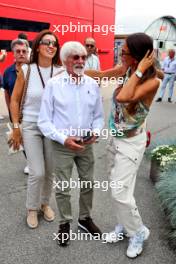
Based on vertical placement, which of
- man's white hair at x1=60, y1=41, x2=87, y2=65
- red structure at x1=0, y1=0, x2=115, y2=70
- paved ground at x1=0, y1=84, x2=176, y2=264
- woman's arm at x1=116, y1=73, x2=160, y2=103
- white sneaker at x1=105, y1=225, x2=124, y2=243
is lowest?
paved ground at x1=0, y1=84, x2=176, y2=264

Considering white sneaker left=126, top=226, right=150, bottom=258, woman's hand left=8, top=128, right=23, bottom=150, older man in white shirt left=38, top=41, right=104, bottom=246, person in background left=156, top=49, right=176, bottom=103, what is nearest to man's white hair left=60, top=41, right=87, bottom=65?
older man in white shirt left=38, top=41, right=104, bottom=246

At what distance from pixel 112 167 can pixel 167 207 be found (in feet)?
3.09

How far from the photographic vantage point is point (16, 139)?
3271mm

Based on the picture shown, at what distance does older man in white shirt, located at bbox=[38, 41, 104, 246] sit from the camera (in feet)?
9.27

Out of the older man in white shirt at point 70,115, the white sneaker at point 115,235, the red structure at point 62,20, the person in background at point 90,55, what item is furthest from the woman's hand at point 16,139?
the red structure at point 62,20

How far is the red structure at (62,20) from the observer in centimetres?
1170

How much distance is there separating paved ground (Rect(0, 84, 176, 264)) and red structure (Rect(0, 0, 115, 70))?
8184mm

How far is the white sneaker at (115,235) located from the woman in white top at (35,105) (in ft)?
2.67

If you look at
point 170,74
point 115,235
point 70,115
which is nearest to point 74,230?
point 115,235

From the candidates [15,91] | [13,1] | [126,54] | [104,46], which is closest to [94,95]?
[126,54]

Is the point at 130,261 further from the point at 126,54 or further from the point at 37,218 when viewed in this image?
the point at 126,54

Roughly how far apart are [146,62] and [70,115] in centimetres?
79

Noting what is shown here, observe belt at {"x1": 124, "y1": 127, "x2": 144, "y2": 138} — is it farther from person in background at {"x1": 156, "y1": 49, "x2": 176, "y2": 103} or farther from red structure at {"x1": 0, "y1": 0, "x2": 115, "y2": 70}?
person in background at {"x1": 156, "y1": 49, "x2": 176, "y2": 103}

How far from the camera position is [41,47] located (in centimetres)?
311
